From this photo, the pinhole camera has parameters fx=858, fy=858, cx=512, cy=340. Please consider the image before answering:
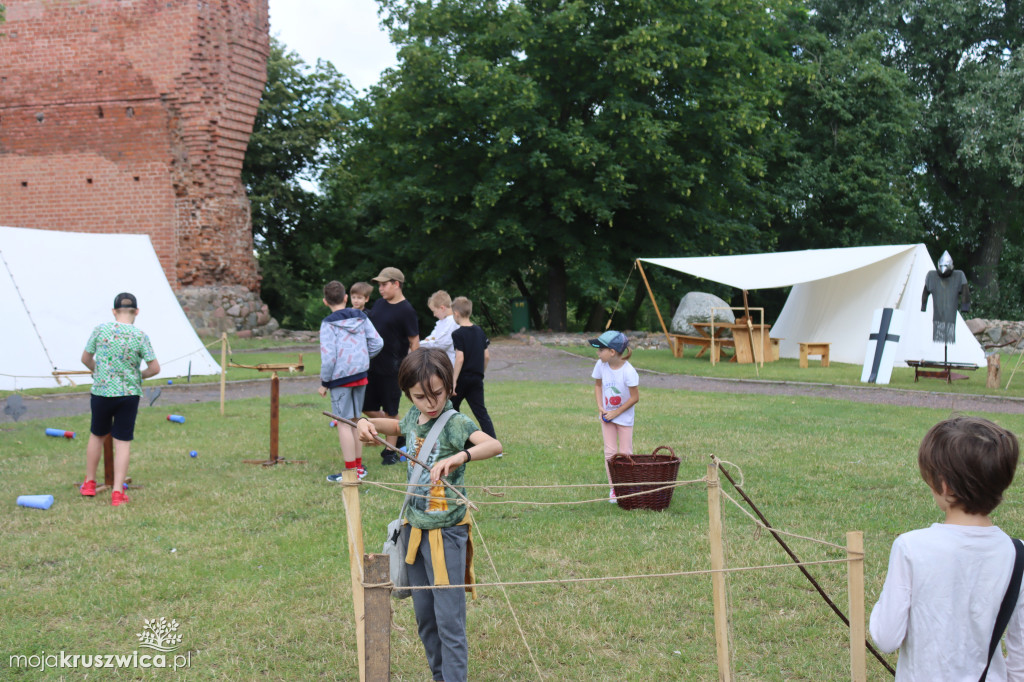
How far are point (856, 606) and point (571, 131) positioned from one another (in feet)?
66.9

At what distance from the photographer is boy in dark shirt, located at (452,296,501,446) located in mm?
7504

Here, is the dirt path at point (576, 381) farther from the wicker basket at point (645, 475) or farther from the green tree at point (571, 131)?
the wicker basket at point (645, 475)

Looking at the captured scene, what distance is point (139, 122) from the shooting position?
2177cm

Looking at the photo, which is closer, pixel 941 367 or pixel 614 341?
pixel 614 341

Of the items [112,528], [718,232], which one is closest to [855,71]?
[718,232]

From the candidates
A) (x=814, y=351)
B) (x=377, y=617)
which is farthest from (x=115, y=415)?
(x=814, y=351)

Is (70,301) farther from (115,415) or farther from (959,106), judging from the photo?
(959,106)

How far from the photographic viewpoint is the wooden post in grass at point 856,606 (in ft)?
8.53

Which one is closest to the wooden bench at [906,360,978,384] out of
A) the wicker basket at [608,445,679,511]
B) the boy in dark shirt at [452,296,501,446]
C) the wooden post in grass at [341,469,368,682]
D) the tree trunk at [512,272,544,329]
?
the boy in dark shirt at [452,296,501,446]

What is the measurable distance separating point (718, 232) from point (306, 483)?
777 inches

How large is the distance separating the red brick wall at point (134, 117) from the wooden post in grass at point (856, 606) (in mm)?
21599

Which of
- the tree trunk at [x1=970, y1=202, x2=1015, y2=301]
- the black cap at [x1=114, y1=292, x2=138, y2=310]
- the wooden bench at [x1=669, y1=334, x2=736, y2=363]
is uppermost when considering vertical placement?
the tree trunk at [x1=970, y1=202, x2=1015, y2=301]

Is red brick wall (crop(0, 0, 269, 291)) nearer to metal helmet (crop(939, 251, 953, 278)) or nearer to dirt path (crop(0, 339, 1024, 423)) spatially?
dirt path (crop(0, 339, 1024, 423))

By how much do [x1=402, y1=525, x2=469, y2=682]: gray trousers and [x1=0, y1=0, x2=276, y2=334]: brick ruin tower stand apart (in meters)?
20.2
